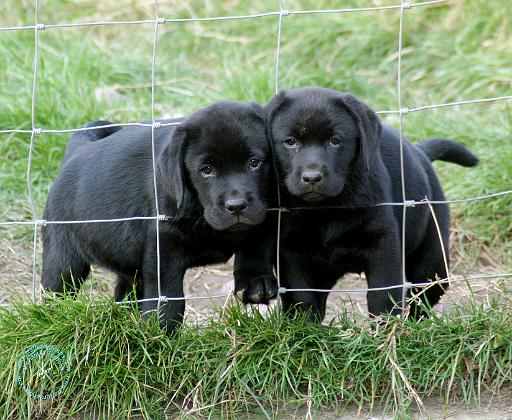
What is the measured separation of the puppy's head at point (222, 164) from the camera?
159 inches

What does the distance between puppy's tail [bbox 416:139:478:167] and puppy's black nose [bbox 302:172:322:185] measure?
1.36 m

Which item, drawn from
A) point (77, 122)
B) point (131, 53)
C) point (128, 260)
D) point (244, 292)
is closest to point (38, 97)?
point (77, 122)

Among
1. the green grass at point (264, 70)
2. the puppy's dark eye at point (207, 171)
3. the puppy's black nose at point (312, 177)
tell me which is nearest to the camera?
the puppy's black nose at point (312, 177)

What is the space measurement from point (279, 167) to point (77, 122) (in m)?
2.82

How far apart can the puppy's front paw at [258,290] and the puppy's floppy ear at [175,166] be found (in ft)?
1.52

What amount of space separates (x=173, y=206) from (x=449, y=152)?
5.43 feet

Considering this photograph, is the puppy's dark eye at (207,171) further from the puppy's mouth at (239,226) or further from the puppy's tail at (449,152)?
the puppy's tail at (449,152)

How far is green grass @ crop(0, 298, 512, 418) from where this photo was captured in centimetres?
392

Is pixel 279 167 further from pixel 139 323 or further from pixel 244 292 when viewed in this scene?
pixel 139 323

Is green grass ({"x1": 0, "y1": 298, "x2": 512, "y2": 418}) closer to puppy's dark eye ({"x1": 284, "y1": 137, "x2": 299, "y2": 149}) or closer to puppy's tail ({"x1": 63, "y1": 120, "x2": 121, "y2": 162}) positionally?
Answer: puppy's dark eye ({"x1": 284, "y1": 137, "x2": 299, "y2": 149})

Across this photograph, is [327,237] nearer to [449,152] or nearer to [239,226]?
[239,226]

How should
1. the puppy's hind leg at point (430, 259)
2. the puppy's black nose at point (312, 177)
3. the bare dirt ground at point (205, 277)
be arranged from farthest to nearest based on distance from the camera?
the bare dirt ground at point (205, 277), the puppy's hind leg at point (430, 259), the puppy's black nose at point (312, 177)

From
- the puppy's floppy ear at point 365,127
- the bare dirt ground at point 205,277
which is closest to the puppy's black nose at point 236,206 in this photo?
the puppy's floppy ear at point 365,127

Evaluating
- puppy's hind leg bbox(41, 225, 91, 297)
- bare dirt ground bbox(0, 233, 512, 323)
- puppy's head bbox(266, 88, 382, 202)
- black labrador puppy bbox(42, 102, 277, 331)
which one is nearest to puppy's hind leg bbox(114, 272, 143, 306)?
black labrador puppy bbox(42, 102, 277, 331)
